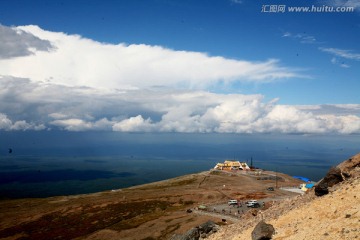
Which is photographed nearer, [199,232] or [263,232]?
[263,232]

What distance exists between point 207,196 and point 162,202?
16.7 metres

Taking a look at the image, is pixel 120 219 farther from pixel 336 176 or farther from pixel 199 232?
pixel 336 176

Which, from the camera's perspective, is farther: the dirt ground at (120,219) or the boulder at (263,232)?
the dirt ground at (120,219)

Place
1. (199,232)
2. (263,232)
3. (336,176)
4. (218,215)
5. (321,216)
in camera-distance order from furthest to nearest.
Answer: (218,215) < (199,232) < (336,176) < (263,232) < (321,216)

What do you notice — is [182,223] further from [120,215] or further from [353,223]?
[353,223]

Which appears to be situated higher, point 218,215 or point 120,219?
point 218,215

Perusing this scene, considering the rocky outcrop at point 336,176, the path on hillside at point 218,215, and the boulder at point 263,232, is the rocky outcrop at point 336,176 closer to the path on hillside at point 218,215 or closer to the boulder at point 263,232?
the boulder at point 263,232

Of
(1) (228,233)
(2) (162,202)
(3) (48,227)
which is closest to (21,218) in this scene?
Result: (3) (48,227)

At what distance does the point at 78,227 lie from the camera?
308 feet

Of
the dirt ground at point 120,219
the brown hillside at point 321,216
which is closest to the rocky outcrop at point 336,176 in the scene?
the brown hillside at point 321,216

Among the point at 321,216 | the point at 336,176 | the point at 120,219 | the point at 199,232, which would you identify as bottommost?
the point at 120,219

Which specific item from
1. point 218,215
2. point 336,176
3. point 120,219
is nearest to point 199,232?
point 336,176

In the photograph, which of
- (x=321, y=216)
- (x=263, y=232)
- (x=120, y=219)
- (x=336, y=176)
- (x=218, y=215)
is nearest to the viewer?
(x=321, y=216)

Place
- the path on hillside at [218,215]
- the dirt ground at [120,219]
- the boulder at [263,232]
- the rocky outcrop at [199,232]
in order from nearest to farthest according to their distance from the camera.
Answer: the boulder at [263,232] < the rocky outcrop at [199,232] < the path on hillside at [218,215] < the dirt ground at [120,219]
